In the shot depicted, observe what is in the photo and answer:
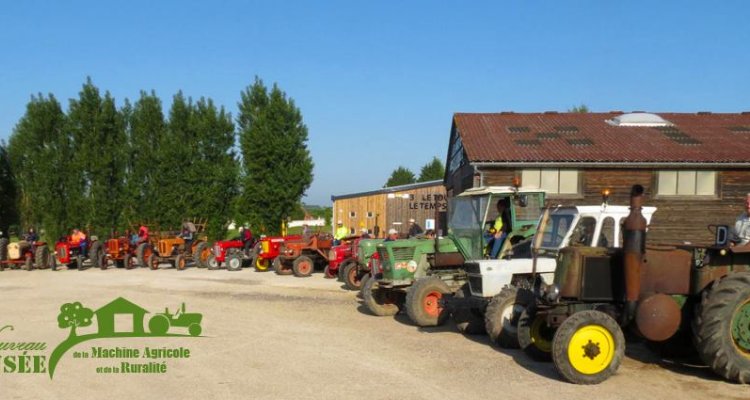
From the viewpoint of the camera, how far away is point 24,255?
70.6ft

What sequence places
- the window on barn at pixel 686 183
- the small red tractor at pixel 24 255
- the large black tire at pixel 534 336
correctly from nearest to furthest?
the large black tire at pixel 534 336
the window on barn at pixel 686 183
the small red tractor at pixel 24 255

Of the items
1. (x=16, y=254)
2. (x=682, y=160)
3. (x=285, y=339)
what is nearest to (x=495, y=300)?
(x=285, y=339)

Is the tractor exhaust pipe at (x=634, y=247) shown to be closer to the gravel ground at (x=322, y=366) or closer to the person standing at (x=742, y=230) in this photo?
the gravel ground at (x=322, y=366)

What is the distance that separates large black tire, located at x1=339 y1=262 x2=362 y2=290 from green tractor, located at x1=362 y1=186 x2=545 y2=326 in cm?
355

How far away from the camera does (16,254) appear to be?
2133 centimetres

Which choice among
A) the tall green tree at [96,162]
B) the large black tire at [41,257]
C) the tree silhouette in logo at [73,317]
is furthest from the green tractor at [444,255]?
the tall green tree at [96,162]

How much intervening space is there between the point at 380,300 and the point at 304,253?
8236 mm

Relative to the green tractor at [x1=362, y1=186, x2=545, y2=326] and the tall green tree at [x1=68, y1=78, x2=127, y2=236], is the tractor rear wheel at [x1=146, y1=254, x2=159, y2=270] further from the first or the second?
the green tractor at [x1=362, y1=186, x2=545, y2=326]

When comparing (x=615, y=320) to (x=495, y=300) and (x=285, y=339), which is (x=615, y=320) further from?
(x=285, y=339)

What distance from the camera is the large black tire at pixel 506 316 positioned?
8273mm

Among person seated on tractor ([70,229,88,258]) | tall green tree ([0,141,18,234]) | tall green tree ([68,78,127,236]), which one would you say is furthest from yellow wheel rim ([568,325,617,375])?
tall green tree ([0,141,18,234])

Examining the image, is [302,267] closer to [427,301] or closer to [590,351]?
[427,301]

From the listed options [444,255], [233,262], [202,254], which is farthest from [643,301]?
[202,254]

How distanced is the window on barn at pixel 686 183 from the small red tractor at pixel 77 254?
17.2 m
